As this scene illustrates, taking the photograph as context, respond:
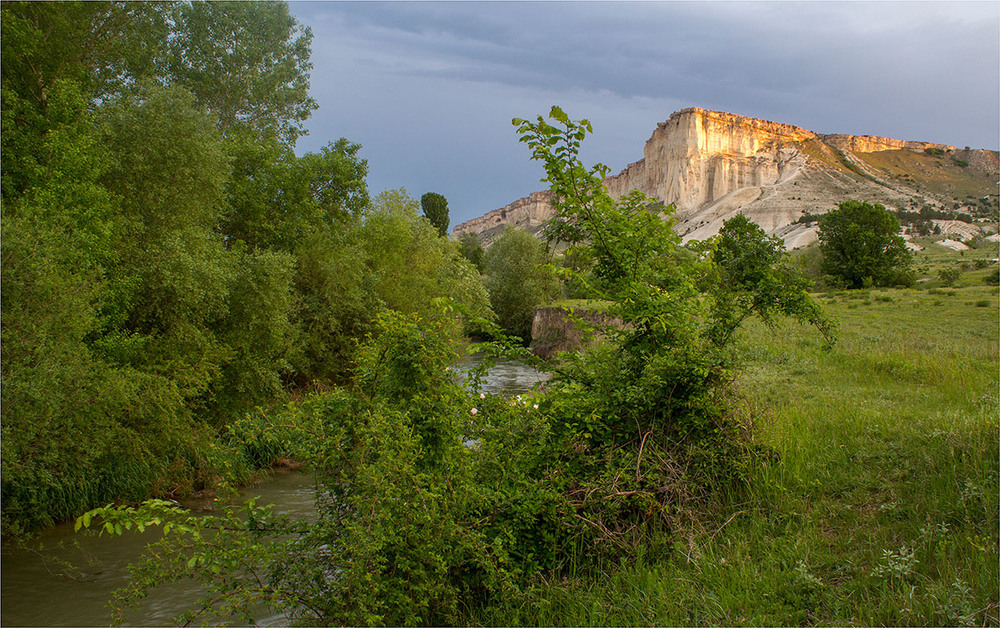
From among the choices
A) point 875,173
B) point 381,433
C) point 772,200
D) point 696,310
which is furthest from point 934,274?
point 875,173

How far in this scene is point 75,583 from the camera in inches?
365

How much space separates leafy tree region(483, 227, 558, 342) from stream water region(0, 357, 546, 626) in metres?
37.9

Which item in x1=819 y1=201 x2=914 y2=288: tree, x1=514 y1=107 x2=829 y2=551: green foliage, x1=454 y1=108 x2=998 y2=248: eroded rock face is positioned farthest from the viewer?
x1=454 y1=108 x2=998 y2=248: eroded rock face

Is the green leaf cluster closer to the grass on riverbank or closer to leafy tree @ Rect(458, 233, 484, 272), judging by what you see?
the grass on riverbank

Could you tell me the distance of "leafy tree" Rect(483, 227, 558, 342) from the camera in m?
49.3

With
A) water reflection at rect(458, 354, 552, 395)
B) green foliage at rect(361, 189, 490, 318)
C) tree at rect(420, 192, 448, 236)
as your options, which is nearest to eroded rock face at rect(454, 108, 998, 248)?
tree at rect(420, 192, 448, 236)

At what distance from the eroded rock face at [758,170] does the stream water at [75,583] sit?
108 m

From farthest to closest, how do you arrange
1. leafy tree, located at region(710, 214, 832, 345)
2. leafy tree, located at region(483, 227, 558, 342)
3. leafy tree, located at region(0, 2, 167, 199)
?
leafy tree, located at region(483, 227, 558, 342) < leafy tree, located at region(0, 2, 167, 199) < leafy tree, located at region(710, 214, 832, 345)

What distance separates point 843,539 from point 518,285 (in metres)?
45.9

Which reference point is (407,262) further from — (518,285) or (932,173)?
(932,173)

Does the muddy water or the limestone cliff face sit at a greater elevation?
the limestone cliff face

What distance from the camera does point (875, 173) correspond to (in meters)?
127

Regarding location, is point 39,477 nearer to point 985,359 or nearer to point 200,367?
point 200,367

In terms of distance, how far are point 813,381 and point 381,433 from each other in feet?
29.4
